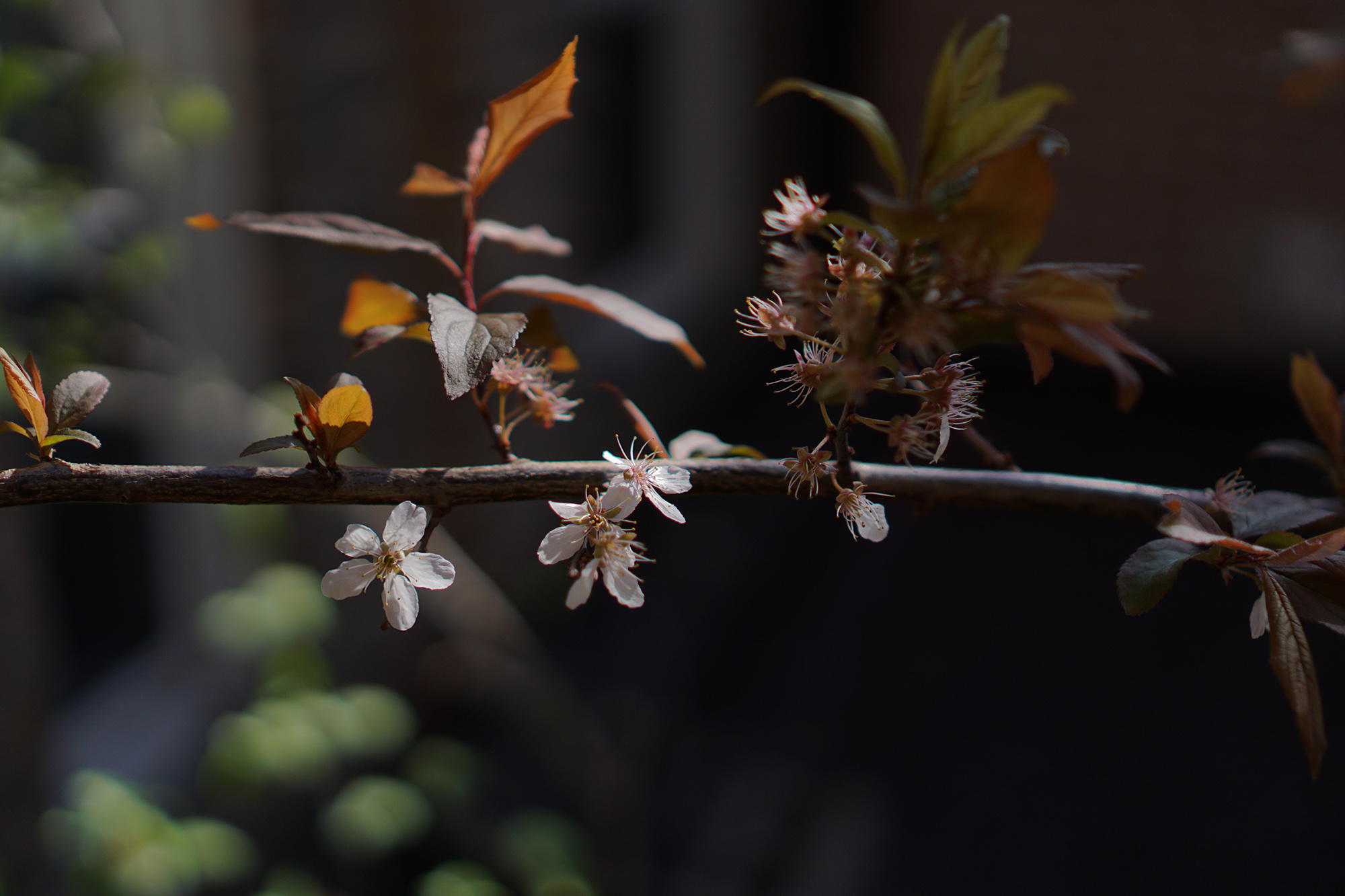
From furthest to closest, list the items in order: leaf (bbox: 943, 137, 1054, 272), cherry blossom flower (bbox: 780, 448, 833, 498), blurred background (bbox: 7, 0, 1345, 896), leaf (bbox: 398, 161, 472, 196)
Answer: blurred background (bbox: 7, 0, 1345, 896)
leaf (bbox: 398, 161, 472, 196)
cherry blossom flower (bbox: 780, 448, 833, 498)
leaf (bbox: 943, 137, 1054, 272)

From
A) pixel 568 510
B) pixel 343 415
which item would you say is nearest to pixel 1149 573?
pixel 568 510

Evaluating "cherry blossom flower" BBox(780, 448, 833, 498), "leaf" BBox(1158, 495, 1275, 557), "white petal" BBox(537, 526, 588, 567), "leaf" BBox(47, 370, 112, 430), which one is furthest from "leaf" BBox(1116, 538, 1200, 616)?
"leaf" BBox(47, 370, 112, 430)

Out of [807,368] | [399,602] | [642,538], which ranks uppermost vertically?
[807,368]

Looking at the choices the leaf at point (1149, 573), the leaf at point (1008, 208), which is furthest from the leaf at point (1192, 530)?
the leaf at point (1008, 208)

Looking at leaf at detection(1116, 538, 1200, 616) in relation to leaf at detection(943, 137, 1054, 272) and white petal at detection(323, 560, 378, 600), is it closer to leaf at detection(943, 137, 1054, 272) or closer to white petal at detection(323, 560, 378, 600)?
leaf at detection(943, 137, 1054, 272)

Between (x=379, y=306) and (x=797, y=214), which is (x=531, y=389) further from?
(x=797, y=214)

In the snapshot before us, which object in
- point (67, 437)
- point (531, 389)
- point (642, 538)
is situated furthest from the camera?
point (642, 538)

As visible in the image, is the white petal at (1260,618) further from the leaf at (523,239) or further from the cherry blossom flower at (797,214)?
the leaf at (523,239)
